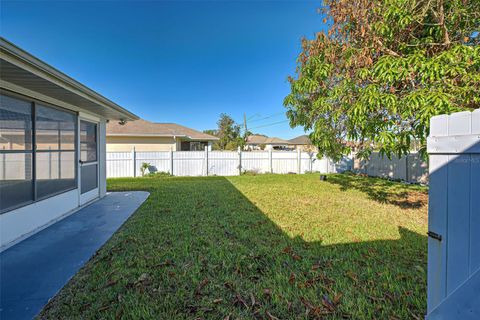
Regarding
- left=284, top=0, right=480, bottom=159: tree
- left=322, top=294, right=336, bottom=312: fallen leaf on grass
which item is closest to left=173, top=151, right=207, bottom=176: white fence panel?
left=284, top=0, right=480, bottom=159: tree

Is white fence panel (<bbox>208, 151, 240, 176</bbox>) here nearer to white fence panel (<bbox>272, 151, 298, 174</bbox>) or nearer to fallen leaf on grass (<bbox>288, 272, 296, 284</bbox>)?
white fence panel (<bbox>272, 151, 298, 174</bbox>)

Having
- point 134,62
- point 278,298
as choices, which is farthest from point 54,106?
point 134,62

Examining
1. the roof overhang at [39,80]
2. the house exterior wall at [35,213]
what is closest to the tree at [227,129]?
the house exterior wall at [35,213]

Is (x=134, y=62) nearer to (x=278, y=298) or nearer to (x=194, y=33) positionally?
(x=194, y=33)

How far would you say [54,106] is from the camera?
4.62m

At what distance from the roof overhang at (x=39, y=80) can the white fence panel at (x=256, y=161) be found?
9094 millimetres

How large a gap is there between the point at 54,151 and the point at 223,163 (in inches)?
361

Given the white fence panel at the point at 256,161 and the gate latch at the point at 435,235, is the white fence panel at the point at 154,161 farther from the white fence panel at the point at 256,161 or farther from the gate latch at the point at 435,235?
the gate latch at the point at 435,235

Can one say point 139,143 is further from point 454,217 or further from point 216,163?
point 454,217

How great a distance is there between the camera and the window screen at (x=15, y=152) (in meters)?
3.47

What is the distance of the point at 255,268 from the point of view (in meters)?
2.74

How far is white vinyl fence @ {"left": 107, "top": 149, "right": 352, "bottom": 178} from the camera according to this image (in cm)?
1230

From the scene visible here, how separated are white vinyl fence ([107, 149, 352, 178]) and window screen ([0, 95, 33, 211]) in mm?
8638

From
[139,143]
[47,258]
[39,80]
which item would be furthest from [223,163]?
[47,258]
